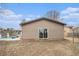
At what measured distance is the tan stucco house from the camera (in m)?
3.89

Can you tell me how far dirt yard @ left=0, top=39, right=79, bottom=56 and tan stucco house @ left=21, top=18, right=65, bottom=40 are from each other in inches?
2.6

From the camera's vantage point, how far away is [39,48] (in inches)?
153

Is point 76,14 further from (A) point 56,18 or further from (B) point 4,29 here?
(B) point 4,29

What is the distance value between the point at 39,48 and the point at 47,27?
29 centimetres

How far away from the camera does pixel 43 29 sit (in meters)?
3.91

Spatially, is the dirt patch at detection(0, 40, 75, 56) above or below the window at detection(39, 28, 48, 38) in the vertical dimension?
below

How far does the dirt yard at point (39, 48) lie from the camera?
3.87 meters

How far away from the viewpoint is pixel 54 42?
3902mm

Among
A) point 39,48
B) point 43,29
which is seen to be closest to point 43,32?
point 43,29

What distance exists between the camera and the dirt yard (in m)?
3.87

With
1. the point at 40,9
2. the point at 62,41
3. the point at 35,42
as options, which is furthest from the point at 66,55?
the point at 40,9

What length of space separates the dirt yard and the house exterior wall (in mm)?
68

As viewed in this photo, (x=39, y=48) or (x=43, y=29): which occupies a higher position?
(x=43, y=29)

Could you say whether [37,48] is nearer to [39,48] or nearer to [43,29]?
[39,48]
